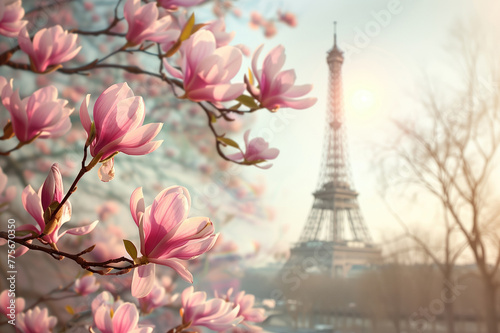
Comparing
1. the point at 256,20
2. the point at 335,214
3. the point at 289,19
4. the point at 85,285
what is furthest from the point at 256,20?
the point at 85,285

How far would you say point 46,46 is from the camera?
1.25ft

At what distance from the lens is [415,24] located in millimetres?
2170

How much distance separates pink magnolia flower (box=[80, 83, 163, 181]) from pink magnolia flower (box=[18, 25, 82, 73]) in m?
0.23

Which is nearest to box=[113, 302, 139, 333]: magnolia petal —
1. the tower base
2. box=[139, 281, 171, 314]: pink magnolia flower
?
box=[139, 281, 171, 314]: pink magnolia flower

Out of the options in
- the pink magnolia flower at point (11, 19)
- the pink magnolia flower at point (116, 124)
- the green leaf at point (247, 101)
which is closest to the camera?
the pink magnolia flower at point (116, 124)

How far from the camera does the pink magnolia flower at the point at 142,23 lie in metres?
0.38

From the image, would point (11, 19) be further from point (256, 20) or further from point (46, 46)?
point (256, 20)

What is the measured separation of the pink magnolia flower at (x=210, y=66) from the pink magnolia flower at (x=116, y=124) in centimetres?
8

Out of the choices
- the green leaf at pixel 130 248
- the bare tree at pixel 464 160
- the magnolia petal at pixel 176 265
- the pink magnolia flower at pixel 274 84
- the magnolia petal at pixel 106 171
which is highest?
the bare tree at pixel 464 160

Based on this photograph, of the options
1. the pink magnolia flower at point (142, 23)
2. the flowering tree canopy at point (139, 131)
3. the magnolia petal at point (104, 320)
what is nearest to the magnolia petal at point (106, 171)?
the flowering tree canopy at point (139, 131)

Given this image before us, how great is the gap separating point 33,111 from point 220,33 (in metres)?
0.18

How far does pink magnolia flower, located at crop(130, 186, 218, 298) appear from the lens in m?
0.20

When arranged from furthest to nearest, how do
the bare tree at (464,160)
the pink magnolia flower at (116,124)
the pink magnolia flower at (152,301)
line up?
1. the bare tree at (464,160)
2. the pink magnolia flower at (152,301)
3. the pink magnolia flower at (116,124)

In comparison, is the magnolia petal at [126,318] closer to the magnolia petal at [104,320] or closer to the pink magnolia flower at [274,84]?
the magnolia petal at [104,320]
